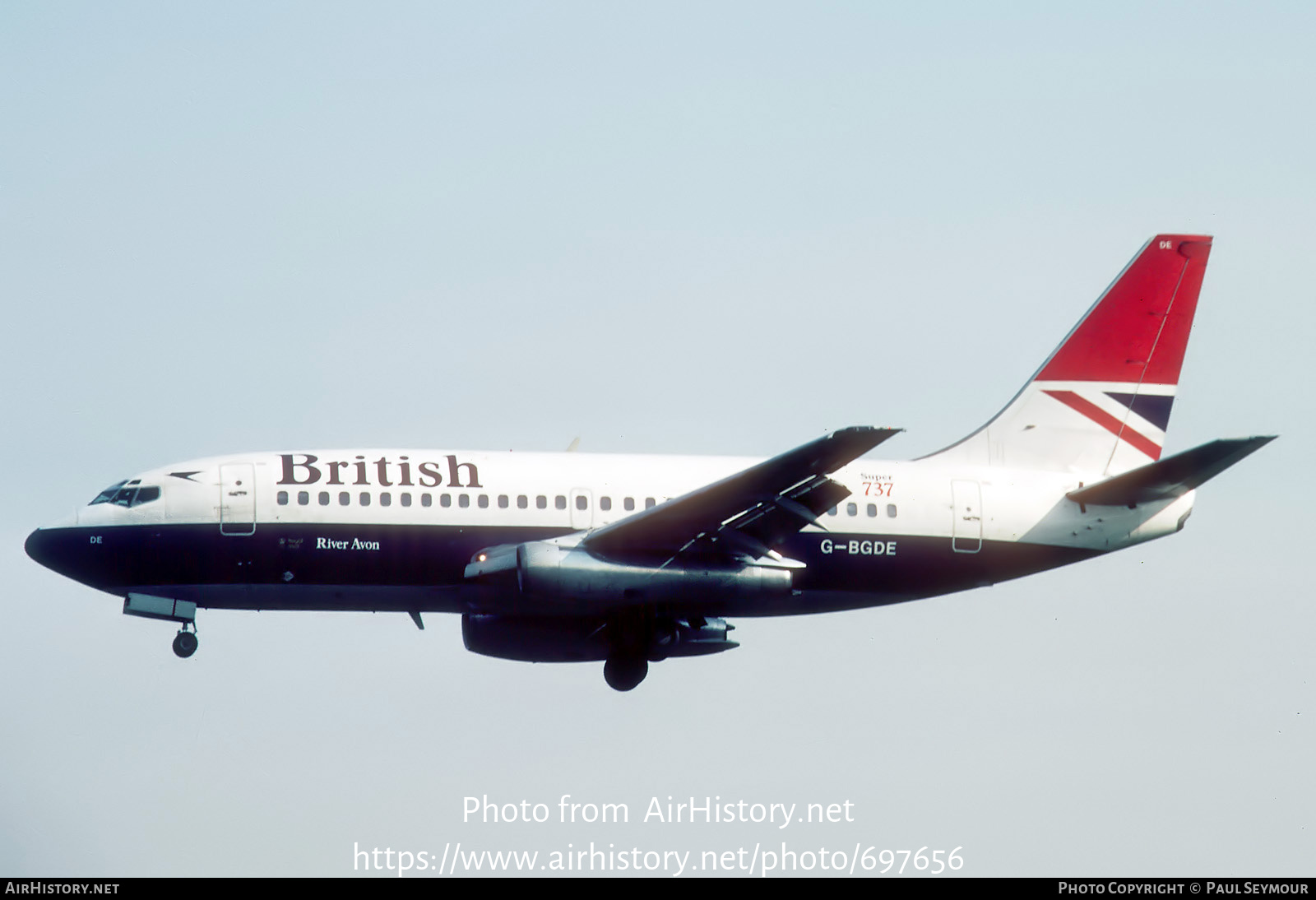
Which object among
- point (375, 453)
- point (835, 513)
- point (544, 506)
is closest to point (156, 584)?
point (375, 453)

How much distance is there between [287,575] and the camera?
115 feet

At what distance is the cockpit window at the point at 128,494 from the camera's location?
35625 millimetres

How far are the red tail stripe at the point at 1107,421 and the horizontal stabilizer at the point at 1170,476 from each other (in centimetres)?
298

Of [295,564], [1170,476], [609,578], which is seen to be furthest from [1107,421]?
[295,564]

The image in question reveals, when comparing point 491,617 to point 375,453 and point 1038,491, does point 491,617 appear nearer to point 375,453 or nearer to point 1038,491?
point 375,453

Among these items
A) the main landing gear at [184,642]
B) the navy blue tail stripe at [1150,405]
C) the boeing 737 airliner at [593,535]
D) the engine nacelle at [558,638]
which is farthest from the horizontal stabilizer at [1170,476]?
the main landing gear at [184,642]

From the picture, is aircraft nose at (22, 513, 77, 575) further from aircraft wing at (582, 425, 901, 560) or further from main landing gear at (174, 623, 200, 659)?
aircraft wing at (582, 425, 901, 560)

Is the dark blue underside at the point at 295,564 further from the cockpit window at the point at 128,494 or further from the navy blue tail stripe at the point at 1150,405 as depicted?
the navy blue tail stripe at the point at 1150,405

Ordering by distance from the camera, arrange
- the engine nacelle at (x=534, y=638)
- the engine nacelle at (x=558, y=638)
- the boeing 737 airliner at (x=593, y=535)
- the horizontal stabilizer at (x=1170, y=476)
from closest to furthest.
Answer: the boeing 737 airliner at (x=593, y=535), the horizontal stabilizer at (x=1170, y=476), the engine nacelle at (x=558, y=638), the engine nacelle at (x=534, y=638)

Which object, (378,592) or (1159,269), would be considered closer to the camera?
(378,592)

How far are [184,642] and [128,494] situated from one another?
331 centimetres

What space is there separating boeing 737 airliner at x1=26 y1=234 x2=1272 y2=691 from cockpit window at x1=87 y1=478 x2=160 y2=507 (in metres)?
→ 0.05

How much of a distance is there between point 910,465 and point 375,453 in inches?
474
